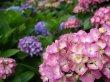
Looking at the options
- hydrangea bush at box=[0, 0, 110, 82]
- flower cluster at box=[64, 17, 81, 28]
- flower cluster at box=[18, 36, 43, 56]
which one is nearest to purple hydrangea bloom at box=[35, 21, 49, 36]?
hydrangea bush at box=[0, 0, 110, 82]

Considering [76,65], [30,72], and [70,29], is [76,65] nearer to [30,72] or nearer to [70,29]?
[30,72]

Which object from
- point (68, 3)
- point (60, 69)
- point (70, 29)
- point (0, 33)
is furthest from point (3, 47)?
point (68, 3)

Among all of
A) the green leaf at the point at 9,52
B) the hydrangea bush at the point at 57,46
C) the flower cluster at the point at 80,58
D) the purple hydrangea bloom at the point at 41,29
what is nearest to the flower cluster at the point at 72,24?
the hydrangea bush at the point at 57,46

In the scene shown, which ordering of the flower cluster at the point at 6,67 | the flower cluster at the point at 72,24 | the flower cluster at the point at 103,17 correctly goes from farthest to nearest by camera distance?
the flower cluster at the point at 72,24 < the flower cluster at the point at 103,17 < the flower cluster at the point at 6,67

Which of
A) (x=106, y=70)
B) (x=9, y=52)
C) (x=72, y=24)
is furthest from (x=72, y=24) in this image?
(x=106, y=70)

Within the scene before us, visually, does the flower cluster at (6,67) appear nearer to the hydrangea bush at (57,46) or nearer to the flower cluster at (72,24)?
the hydrangea bush at (57,46)

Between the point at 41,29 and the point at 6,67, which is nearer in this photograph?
the point at 6,67

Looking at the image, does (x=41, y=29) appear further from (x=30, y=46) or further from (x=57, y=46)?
(x=57, y=46)
